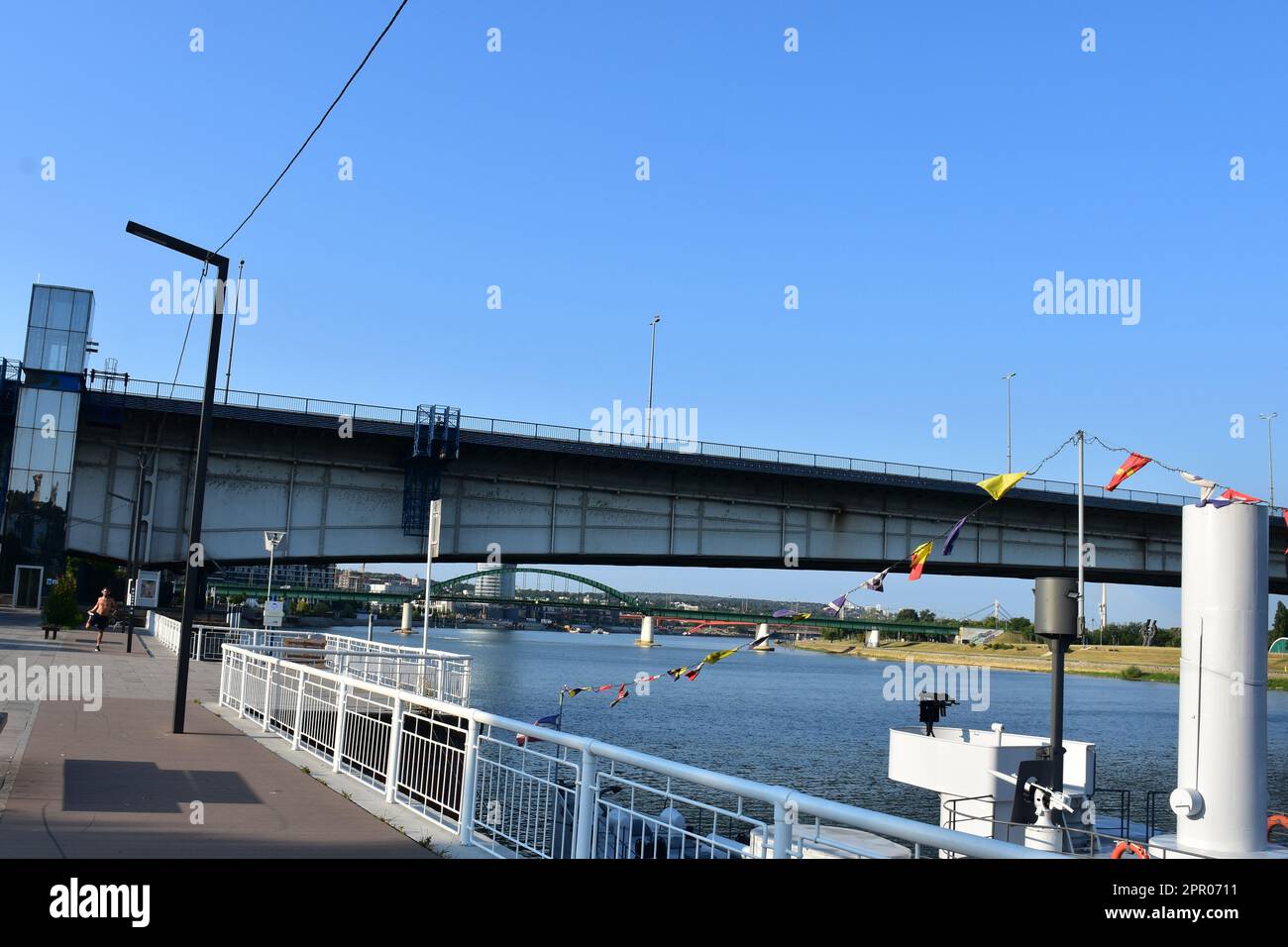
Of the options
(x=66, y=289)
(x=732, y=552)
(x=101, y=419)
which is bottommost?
(x=732, y=552)

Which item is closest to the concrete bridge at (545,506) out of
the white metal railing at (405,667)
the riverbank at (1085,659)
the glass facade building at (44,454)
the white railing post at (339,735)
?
Answer: the glass facade building at (44,454)

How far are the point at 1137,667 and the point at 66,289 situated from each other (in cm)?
7706

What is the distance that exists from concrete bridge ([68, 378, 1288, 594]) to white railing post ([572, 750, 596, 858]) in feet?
101

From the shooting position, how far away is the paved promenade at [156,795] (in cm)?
767

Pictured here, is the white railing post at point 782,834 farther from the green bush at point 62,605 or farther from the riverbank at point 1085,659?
the riverbank at point 1085,659

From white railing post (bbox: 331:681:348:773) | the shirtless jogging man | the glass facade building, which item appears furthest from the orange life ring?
the glass facade building

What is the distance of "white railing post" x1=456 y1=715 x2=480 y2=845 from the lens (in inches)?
332

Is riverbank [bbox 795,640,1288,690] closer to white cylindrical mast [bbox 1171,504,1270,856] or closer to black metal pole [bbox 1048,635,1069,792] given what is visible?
black metal pole [bbox 1048,635,1069,792]

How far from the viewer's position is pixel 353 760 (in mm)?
11961

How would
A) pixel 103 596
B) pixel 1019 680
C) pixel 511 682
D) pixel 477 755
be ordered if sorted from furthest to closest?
1. pixel 1019 680
2. pixel 511 682
3. pixel 103 596
4. pixel 477 755

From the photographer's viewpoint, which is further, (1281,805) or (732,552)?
(732,552)

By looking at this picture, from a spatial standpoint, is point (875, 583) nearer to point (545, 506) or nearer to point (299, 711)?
point (299, 711)
